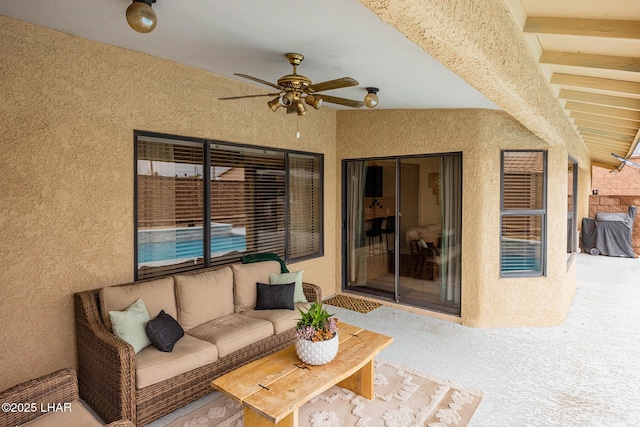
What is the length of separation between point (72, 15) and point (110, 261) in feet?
6.31

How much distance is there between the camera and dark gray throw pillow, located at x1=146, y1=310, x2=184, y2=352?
9.16 feet

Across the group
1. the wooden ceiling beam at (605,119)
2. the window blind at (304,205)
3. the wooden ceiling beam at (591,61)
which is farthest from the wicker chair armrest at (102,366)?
the wooden ceiling beam at (605,119)

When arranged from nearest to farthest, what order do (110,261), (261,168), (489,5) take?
(489,5)
(110,261)
(261,168)

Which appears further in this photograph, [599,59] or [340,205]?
[340,205]

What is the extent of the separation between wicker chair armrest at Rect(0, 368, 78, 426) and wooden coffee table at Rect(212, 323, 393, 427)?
0.82 metres

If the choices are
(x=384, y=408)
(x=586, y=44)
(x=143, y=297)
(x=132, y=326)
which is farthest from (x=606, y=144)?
(x=132, y=326)

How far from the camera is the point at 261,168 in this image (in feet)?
15.4

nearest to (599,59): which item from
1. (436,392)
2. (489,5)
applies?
(489,5)

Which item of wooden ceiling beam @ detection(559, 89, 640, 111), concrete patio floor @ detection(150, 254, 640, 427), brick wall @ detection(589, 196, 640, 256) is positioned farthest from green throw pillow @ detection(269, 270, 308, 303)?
brick wall @ detection(589, 196, 640, 256)

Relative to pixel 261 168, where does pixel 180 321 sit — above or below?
below

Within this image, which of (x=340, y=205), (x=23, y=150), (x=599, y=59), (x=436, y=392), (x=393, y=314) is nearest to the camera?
(x=599, y=59)

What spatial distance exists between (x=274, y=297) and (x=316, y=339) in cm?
132

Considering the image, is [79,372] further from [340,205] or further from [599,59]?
[599,59]

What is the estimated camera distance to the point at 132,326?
9.12ft
